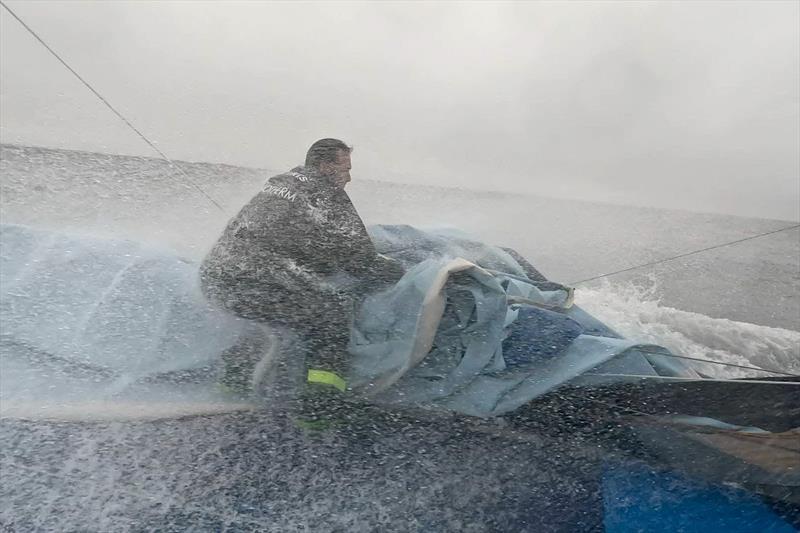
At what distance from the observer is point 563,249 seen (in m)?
2.64

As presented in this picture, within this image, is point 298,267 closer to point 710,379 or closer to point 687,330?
point 710,379

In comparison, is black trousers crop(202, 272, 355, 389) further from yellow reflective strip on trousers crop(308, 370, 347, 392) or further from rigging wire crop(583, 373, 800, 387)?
rigging wire crop(583, 373, 800, 387)

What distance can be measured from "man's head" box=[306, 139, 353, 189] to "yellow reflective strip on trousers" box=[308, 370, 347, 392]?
0.55 m

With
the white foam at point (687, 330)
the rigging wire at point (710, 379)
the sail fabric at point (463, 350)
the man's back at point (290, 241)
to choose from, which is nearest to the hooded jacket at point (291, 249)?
the man's back at point (290, 241)

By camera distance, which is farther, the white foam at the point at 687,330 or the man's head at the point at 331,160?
the white foam at the point at 687,330

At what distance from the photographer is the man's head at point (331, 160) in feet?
5.74

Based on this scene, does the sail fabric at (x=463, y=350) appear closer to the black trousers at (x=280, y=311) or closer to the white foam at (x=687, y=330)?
the black trousers at (x=280, y=311)

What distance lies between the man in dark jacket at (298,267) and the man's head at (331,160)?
8 cm

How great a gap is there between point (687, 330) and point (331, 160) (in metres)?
1.31

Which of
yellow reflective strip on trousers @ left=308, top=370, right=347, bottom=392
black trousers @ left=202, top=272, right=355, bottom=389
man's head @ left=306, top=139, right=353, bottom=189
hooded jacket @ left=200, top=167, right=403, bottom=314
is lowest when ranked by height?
yellow reflective strip on trousers @ left=308, top=370, right=347, bottom=392

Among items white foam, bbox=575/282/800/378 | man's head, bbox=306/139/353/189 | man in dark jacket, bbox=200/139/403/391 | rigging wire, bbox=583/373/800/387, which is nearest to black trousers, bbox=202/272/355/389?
man in dark jacket, bbox=200/139/403/391

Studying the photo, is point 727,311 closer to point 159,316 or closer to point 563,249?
point 563,249

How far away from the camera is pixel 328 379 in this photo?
1437mm

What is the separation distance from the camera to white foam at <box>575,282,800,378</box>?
1927mm
